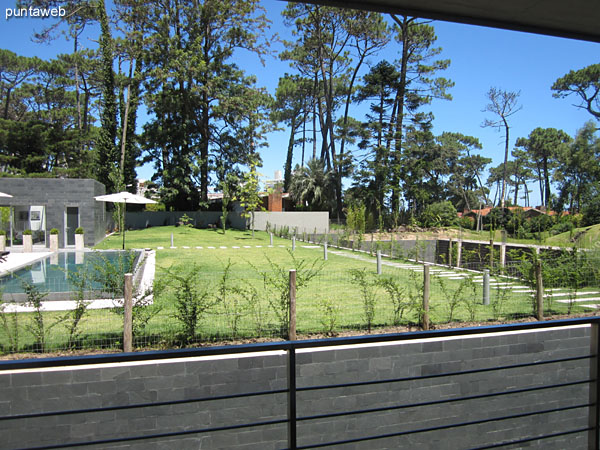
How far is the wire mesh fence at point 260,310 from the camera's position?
424 cm

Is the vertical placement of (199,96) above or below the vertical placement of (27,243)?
above

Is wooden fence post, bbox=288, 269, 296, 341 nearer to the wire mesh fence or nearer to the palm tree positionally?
the wire mesh fence

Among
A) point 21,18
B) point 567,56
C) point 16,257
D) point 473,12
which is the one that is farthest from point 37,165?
point 567,56

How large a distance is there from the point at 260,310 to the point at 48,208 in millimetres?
12597

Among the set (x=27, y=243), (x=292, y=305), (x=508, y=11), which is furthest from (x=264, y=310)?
(x=27, y=243)

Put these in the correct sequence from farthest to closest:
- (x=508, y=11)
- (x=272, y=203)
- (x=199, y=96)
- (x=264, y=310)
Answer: (x=272, y=203), (x=199, y=96), (x=264, y=310), (x=508, y=11)

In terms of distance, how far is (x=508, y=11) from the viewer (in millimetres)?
2213

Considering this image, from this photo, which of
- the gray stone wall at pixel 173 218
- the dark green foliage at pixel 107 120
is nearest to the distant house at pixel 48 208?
the dark green foliage at pixel 107 120

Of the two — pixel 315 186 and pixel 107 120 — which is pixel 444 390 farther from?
pixel 107 120

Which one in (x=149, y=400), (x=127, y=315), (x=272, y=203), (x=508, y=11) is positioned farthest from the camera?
(x=272, y=203)

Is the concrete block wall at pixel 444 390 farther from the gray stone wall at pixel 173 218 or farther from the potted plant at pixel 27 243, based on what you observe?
the gray stone wall at pixel 173 218

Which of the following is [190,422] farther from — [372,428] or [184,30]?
[184,30]

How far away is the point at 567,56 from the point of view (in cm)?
1827

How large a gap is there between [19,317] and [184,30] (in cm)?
2137
